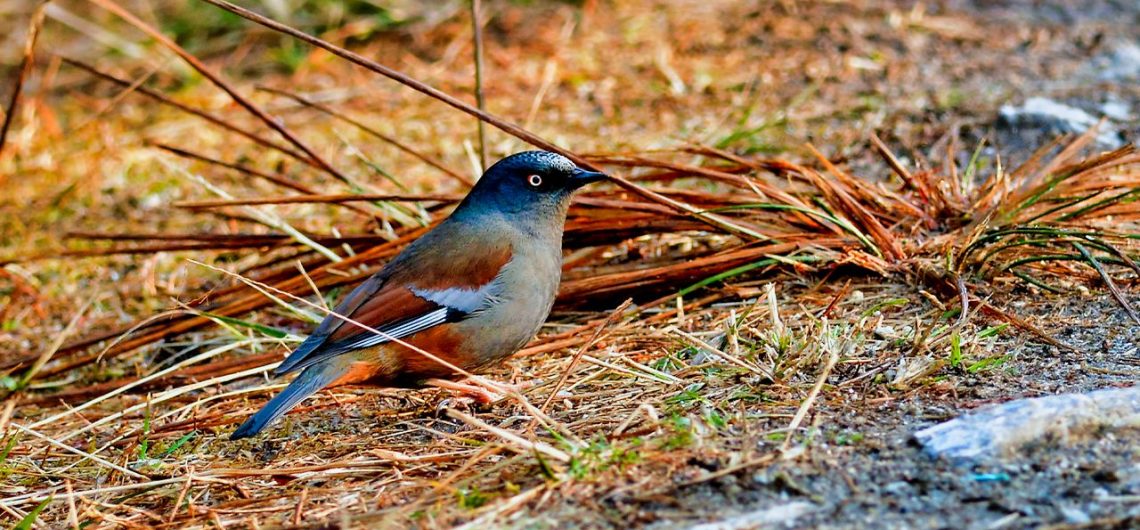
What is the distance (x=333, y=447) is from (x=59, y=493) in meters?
0.80

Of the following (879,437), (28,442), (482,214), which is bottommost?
(28,442)

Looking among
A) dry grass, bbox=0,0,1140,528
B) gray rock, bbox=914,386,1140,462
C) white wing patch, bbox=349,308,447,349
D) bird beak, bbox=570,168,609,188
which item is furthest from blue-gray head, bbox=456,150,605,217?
gray rock, bbox=914,386,1140,462

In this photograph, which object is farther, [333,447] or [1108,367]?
[333,447]

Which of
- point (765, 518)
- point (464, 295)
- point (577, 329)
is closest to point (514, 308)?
point (464, 295)

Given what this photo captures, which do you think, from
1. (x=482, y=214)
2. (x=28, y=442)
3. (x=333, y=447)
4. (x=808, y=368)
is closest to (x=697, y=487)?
(x=808, y=368)

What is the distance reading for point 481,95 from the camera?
491 cm

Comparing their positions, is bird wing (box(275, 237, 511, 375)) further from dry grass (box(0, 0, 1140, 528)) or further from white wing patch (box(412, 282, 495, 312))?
dry grass (box(0, 0, 1140, 528))

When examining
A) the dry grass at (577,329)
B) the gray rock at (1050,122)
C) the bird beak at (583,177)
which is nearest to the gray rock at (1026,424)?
the dry grass at (577,329)

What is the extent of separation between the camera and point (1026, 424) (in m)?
2.83

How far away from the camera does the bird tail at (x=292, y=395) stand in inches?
143

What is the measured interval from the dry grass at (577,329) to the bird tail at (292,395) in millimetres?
121

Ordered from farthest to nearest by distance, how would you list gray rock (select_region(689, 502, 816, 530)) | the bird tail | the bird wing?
the bird wing → the bird tail → gray rock (select_region(689, 502, 816, 530))

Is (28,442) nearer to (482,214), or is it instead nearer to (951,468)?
(482,214)

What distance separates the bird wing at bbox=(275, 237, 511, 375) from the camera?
Answer: 3.86 metres
